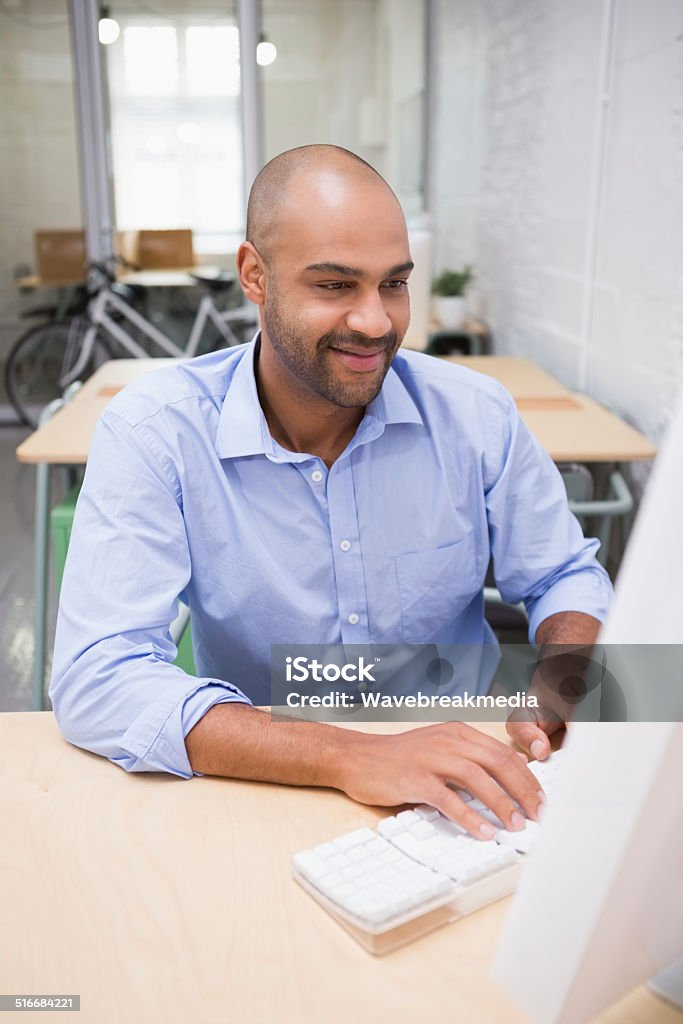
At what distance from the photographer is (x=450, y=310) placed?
14.6ft

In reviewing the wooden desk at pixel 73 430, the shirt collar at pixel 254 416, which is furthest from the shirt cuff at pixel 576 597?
the wooden desk at pixel 73 430

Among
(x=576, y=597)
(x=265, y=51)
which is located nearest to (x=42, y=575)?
(x=576, y=597)

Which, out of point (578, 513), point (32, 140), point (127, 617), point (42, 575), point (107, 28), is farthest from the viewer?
point (32, 140)

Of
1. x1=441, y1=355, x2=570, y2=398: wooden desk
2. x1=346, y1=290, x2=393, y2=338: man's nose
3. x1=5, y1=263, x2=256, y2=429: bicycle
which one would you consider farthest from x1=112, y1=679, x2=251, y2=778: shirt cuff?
x1=5, y1=263, x2=256, y2=429: bicycle

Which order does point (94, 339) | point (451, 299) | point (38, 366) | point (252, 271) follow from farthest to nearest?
point (38, 366) → point (94, 339) → point (451, 299) → point (252, 271)

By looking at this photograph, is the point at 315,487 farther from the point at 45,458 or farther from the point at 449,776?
the point at 45,458

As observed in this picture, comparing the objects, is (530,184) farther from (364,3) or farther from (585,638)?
(585,638)

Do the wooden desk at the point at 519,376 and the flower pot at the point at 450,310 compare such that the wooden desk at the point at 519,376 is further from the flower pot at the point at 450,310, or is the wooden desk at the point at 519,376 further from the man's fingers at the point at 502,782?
the man's fingers at the point at 502,782

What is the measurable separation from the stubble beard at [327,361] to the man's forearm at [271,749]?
48cm

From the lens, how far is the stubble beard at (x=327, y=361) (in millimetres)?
1213

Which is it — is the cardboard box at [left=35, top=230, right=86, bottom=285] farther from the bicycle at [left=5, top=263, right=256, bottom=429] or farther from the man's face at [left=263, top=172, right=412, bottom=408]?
the man's face at [left=263, top=172, right=412, bottom=408]

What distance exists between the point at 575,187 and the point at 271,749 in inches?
106

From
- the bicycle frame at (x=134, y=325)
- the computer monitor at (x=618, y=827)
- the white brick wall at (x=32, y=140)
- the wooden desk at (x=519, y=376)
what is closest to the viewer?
the computer monitor at (x=618, y=827)

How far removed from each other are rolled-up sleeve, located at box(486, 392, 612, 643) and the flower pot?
3200mm
